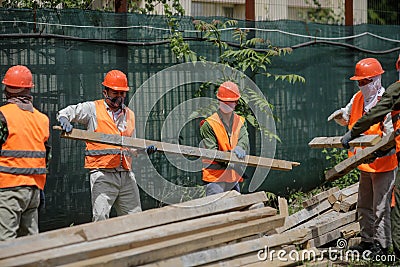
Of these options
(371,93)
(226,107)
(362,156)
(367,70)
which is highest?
(367,70)

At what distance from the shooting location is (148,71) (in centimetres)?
989

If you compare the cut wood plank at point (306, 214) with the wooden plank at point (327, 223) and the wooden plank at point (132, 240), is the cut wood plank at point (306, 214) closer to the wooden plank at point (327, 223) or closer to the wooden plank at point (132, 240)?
the wooden plank at point (327, 223)

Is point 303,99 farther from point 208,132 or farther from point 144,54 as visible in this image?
point 208,132

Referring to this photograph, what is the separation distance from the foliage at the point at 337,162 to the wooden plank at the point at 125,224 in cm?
457

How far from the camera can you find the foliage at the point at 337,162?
1158 centimetres

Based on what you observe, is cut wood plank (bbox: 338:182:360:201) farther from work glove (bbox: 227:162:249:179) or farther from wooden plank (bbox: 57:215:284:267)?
wooden plank (bbox: 57:215:284:267)

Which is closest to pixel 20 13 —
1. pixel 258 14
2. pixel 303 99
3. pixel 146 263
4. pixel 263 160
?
pixel 263 160

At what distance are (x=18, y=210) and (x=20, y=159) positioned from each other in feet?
1.55

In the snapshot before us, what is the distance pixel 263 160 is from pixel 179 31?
2576 millimetres

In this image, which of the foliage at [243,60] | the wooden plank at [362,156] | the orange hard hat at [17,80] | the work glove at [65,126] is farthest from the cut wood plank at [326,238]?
the orange hard hat at [17,80]

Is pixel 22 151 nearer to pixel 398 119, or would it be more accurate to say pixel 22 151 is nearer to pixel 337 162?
pixel 398 119

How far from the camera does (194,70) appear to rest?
10297 millimetres

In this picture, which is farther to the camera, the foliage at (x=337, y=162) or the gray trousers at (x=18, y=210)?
the foliage at (x=337, y=162)

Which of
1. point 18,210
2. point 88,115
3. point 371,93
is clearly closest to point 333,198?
point 371,93
